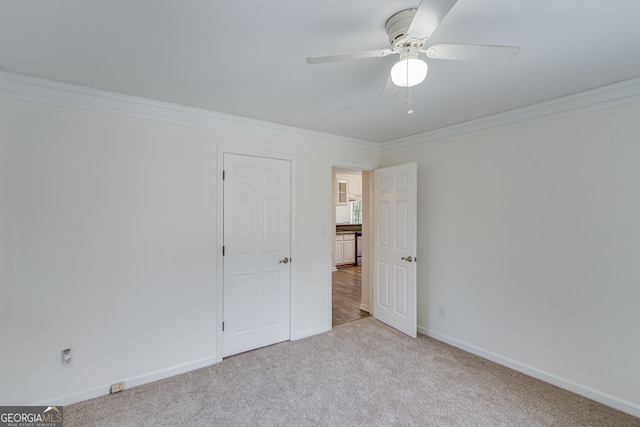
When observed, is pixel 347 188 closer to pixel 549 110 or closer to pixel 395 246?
pixel 395 246

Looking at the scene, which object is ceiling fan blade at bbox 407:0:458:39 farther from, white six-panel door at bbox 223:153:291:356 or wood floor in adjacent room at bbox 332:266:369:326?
wood floor in adjacent room at bbox 332:266:369:326

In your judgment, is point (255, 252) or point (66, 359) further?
point (255, 252)

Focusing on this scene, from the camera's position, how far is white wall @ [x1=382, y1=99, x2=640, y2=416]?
2049mm

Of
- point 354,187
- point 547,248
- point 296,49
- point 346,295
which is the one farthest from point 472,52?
point 354,187

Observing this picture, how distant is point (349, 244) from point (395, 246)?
13.1 ft

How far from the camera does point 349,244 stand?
7.38 meters

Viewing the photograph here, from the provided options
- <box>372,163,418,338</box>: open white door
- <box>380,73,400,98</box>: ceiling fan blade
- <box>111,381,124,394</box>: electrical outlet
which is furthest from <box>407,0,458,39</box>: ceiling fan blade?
<box>111,381,124,394</box>: electrical outlet

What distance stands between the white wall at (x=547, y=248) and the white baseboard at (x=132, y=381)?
8.44 ft

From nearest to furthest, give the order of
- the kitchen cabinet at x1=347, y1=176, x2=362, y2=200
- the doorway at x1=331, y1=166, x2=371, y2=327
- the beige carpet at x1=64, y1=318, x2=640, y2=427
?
the beige carpet at x1=64, y1=318, x2=640, y2=427
the doorway at x1=331, y1=166, x2=371, y2=327
the kitchen cabinet at x1=347, y1=176, x2=362, y2=200

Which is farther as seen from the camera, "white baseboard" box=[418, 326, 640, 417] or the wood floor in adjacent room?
the wood floor in adjacent room

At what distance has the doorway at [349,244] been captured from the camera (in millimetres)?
4109

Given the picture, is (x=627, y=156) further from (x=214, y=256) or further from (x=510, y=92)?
(x=214, y=256)

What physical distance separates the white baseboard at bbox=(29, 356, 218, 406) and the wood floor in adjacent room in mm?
1665

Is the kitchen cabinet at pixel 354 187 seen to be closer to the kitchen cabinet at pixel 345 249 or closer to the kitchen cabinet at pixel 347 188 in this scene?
the kitchen cabinet at pixel 347 188
